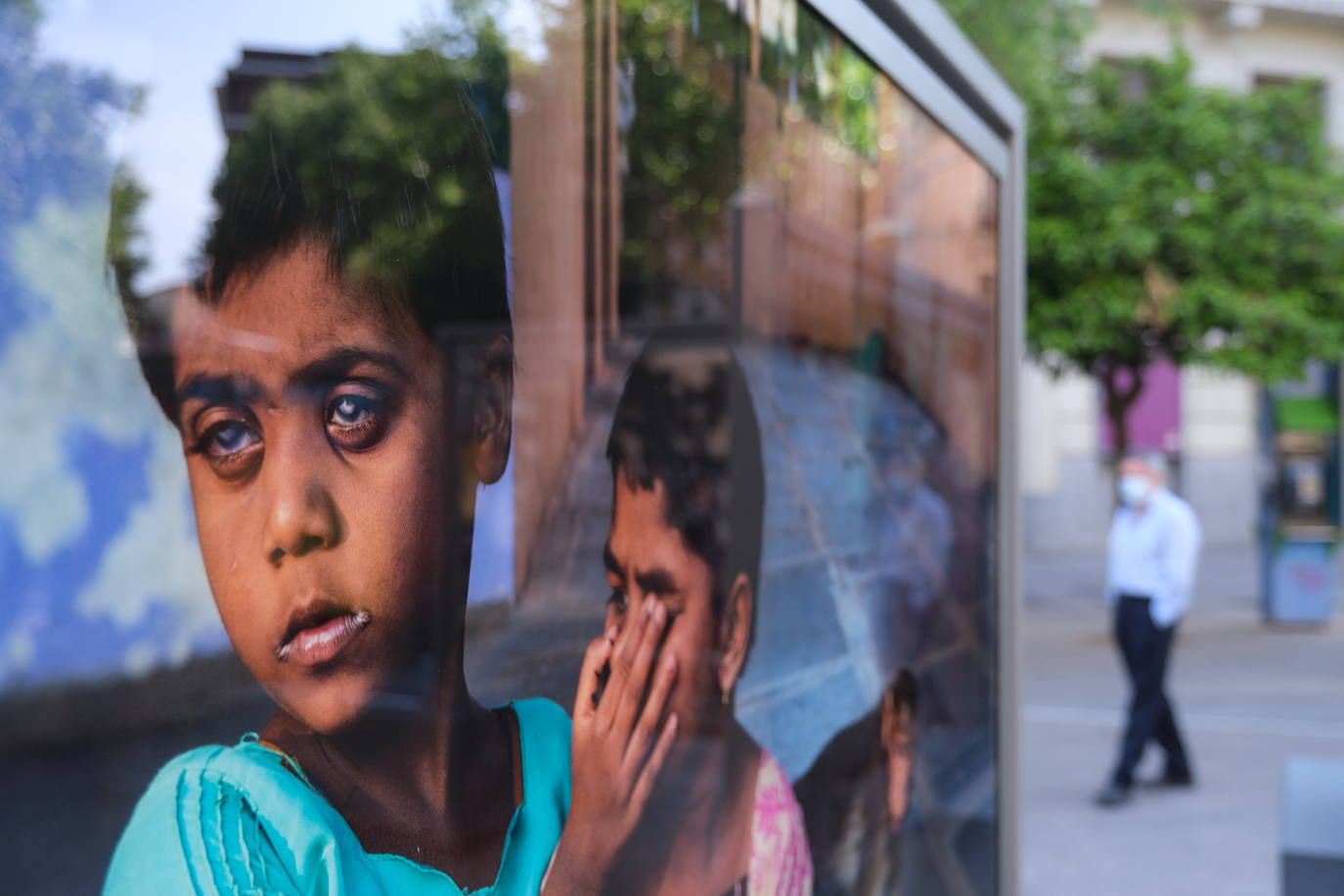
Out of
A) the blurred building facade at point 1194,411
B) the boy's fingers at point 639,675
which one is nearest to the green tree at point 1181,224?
the blurred building facade at point 1194,411

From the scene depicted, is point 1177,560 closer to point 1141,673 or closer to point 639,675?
point 1141,673

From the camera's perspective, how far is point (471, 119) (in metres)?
1.50

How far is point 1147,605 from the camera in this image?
7121 mm

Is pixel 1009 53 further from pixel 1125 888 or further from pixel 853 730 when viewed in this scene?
pixel 853 730

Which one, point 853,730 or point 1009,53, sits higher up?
point 1009,53

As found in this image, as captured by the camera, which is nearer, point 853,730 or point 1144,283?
point 853,730

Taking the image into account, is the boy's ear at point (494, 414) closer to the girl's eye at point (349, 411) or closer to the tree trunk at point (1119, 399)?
the girl's eye at point (349, 411)

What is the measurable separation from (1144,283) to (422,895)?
12120mm

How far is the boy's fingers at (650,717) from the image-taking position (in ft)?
5.84

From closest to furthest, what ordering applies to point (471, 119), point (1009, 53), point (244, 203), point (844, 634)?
point (244, 203) → point (471, 119) → point (844, 634) → point (1009, 53)

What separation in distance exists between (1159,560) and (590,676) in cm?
595

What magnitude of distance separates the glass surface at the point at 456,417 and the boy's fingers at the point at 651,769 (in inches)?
0.5

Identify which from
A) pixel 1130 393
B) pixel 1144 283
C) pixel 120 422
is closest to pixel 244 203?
pixel 120 422

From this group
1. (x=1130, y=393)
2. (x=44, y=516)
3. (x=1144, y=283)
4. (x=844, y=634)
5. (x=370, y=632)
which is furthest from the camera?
(x=1130, y=393)
